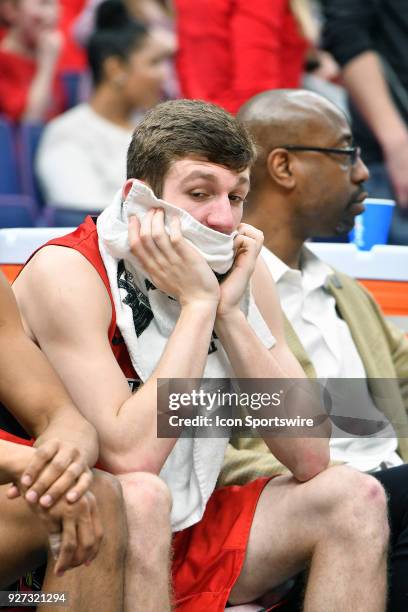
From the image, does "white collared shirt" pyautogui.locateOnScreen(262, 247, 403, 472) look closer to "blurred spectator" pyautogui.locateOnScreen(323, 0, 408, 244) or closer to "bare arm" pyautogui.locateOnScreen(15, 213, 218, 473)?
"bare arm" pyautogui.locateOnScreen(15, 213, 218, 473)

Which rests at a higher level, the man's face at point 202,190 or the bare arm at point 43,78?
the man's face at point 202,190

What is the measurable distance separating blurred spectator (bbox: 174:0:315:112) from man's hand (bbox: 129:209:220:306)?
1.99m

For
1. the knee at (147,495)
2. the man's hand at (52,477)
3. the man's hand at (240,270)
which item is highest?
the man's hand at (240,270)

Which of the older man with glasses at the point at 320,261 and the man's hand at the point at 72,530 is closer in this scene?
the man's hand at the point at 72,530

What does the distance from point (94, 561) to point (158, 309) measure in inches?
24.7

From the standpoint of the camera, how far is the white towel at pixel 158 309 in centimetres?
262

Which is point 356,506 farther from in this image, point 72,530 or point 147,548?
point 72,530

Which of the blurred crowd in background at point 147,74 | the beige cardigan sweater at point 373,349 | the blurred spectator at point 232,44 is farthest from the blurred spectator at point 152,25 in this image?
the beige cardigan sweater at point 373,349

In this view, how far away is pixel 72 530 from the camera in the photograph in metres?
2.20

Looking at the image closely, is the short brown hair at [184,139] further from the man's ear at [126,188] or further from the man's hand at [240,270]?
the man's hand at [240,270]

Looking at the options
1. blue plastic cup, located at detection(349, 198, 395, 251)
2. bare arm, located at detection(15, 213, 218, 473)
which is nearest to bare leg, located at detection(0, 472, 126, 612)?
bare arm, located at detection(15, 213, 218, 473)

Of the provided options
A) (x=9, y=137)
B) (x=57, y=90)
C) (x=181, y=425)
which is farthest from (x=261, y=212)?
(x=57, y=90)

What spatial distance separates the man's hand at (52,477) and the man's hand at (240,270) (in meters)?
0.57

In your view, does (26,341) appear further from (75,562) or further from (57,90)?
(57,90)
